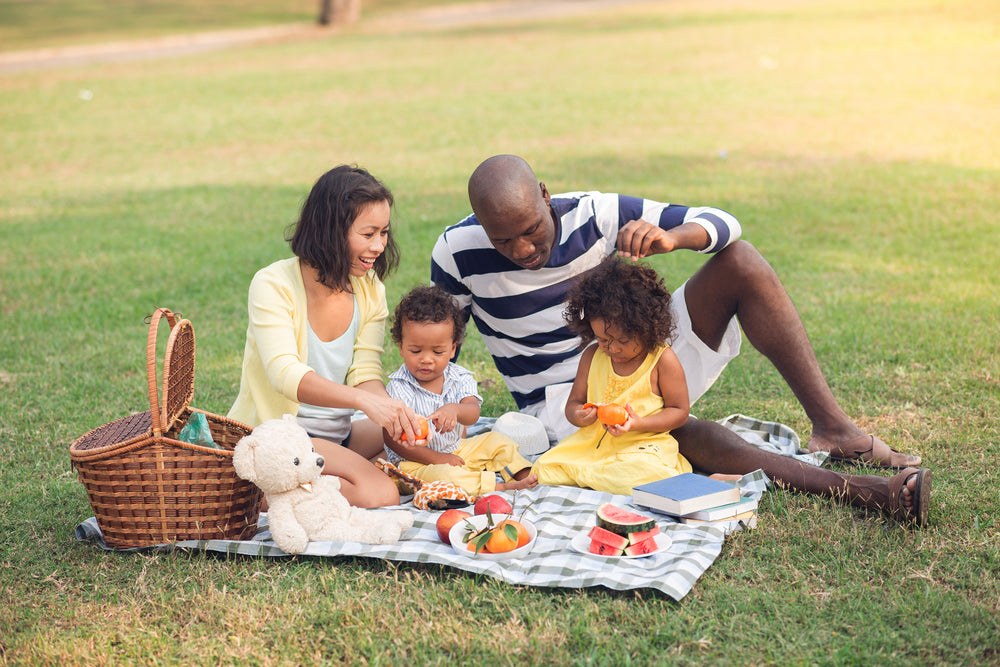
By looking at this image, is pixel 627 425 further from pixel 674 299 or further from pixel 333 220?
pixel 333 220

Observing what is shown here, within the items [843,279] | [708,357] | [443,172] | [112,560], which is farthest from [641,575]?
[443,172]

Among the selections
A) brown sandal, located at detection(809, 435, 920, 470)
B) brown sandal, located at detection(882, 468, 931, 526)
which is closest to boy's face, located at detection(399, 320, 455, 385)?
brown sandal, located at detection(809, 435, 920, 470)

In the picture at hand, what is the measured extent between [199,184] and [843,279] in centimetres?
777

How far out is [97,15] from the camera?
111ft

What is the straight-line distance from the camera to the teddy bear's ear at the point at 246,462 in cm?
323

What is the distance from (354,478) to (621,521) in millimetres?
1121

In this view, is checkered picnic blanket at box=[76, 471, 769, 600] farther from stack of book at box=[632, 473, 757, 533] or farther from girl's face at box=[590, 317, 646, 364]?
girl's face at box=[590, 317, 646, 364]

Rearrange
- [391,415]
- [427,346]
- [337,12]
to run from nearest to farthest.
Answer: [391,415], [427,346], [337,12]

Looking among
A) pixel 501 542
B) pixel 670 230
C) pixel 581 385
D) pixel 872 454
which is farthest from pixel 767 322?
pixel 501 542

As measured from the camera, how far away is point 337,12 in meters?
27.6

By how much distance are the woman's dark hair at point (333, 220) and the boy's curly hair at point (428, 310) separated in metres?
0.29

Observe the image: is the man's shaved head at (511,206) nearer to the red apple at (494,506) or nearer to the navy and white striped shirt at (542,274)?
the navy and white striped shirt at (542,274)

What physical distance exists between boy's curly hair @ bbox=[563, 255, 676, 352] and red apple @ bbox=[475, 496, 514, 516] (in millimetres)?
780

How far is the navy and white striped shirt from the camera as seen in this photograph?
4.05 meters
